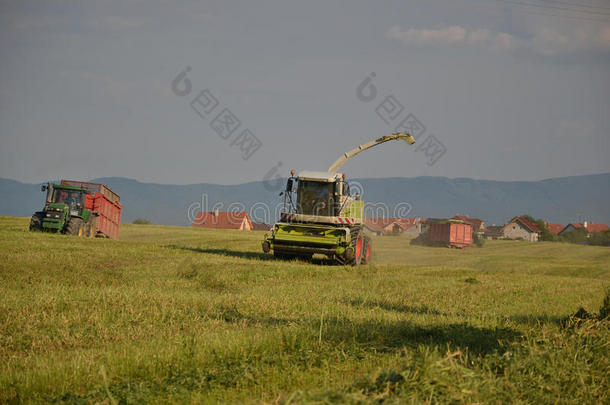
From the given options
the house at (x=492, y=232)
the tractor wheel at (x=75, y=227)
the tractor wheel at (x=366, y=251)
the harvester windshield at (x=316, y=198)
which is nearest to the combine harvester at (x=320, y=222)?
the harvester windshield at (x=316, y=198)

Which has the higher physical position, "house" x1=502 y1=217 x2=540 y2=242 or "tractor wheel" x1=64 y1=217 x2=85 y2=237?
"house" x1=502 y1=217 x2=540 y2=242

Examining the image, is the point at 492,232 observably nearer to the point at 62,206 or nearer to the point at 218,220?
the point at 218,220

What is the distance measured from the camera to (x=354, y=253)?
2127cm

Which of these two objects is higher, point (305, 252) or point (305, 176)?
point (305, 176)

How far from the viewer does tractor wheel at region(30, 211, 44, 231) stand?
28484 millimetres

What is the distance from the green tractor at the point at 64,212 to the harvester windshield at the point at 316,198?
12.1 m

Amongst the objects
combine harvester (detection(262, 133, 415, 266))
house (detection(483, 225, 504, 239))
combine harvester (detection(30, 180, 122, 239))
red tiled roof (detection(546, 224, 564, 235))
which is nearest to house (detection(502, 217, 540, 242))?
house (detection(483, 225, 504, 239))

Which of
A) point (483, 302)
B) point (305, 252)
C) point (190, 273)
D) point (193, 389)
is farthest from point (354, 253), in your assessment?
point (193, 389)

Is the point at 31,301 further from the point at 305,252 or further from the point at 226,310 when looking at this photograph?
the point at 305,252

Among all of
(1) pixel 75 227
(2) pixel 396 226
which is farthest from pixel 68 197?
(2) pixel 396 226

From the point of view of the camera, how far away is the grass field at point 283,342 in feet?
15.2

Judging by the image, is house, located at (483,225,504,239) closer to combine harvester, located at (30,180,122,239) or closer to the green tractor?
combine harvester, located at (30,180,122,239)

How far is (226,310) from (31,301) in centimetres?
292

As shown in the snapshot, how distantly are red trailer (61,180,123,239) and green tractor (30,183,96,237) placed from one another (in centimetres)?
45
